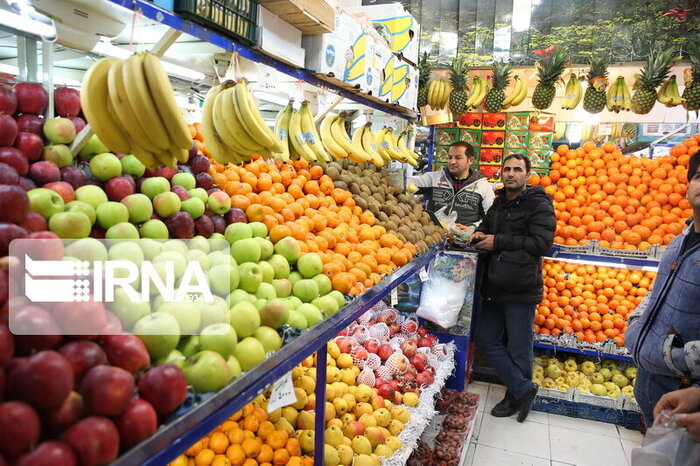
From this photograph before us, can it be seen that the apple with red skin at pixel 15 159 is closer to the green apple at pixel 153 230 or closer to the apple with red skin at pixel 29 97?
the apple with red skin at pixel 29 97

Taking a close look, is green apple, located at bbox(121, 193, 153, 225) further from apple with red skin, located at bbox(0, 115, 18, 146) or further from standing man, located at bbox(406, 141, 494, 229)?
standing man, located at bbox(406, 141, 494, 229)

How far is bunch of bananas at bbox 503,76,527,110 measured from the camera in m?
5.84

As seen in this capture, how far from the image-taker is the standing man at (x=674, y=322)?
77.5 inches

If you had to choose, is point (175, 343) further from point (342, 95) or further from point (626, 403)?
point (626, 403)

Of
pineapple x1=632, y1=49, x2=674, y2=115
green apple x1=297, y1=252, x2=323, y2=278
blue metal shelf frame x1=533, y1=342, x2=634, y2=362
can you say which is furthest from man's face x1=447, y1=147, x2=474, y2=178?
green apple x1=297, y1=252, x2=323, y2=278

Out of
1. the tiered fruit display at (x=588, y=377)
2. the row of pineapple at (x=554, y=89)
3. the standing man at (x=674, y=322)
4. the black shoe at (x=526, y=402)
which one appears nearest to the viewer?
the standing man at (x=674, y=322)

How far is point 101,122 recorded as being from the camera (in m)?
1.52

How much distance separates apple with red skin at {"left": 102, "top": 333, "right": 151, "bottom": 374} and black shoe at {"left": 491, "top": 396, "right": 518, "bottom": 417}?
3.82 metres

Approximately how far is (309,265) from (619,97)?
16.0ft

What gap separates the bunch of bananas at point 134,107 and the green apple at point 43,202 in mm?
255

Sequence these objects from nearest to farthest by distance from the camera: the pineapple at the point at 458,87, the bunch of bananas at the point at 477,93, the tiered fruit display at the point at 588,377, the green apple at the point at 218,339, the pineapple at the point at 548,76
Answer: the green apple at the point at 218,339
the tiered fruit display at the point at 588,377
the pineapple at the point at 548,76
the pineapple at the point at 458,87
the bunch of bananas at the point at 477,93

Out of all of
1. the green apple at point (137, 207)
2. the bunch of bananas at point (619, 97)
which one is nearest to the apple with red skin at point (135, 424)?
the green apple at point (137, 207)

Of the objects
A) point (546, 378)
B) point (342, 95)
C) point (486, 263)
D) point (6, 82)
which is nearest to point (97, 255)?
point (6, 82)

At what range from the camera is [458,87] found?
5.58 m
